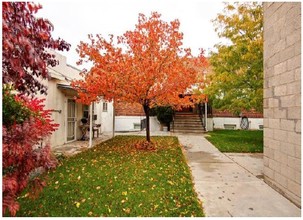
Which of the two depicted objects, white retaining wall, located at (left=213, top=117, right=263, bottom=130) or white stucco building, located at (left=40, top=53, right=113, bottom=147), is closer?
white stucco building, located at (left=40, top=53, right=113, bottom=147)

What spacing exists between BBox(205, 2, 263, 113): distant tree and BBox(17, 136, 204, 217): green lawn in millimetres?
4992

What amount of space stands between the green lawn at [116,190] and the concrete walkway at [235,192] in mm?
288

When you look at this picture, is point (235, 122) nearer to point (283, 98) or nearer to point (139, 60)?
point (139, 60)

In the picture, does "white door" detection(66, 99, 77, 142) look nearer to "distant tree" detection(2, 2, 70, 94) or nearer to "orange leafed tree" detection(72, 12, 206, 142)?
"orange leafed tree" detection(72, 12, 206, 142)

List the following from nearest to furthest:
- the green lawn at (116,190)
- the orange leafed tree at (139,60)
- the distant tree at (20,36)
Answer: the distant tree at (20,36)
the green lawn at (116,190)
the orange leafed tree at (139,60)

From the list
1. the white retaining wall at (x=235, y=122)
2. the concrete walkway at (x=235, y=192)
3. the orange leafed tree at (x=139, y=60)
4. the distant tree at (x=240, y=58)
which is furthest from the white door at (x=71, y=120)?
the white retaining wall at (x=235, y=122)

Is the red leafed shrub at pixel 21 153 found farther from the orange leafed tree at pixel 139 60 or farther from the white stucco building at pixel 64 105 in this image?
the white stucco building at pixel 64 105

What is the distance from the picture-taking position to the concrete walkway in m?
3.67

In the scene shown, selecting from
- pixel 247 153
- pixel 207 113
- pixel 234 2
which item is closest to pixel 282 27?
pixel 247 153

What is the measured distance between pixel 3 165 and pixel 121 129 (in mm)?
16276

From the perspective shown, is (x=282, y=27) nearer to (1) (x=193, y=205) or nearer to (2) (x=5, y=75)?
(1) (x=193, y=205)

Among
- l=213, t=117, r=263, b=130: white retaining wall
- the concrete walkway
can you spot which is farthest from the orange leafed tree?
l=213, t=117, r=263, b=130: white retaining wall

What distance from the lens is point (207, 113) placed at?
1866cm

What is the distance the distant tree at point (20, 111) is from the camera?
2.45m
